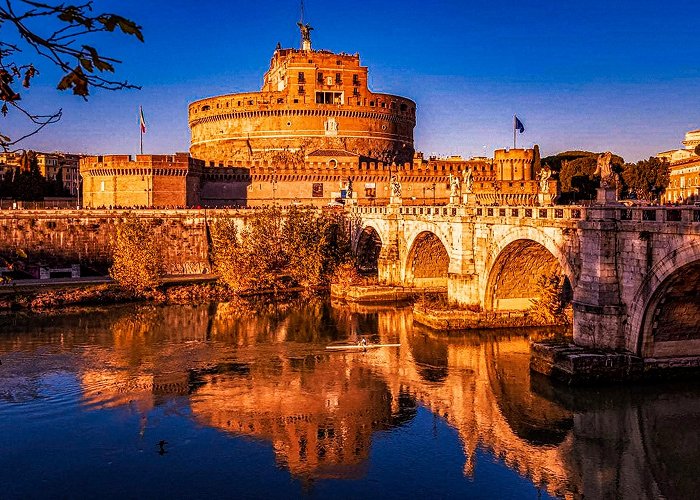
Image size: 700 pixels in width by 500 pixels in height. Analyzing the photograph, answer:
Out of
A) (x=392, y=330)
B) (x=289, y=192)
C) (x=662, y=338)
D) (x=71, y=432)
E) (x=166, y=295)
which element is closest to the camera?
(x=71, y=432)

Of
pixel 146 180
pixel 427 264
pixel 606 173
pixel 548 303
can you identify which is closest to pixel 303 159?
pixel 146 180

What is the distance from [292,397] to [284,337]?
825cm

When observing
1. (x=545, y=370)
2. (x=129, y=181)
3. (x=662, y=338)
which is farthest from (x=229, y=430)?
(x=129, y=181)

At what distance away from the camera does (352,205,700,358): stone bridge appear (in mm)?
17938

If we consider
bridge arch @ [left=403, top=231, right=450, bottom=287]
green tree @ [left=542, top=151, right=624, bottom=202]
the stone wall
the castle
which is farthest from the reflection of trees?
green tree @ [left=542, top=151, right=624, bottom=202]

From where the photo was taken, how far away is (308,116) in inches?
2653

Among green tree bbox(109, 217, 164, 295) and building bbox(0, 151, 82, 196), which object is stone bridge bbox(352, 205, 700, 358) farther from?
building bbox(0, 151, 82, 196)

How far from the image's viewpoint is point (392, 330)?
1158 inches

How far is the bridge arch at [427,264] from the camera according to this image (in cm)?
3762

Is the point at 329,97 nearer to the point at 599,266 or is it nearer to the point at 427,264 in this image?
the point at 427,264

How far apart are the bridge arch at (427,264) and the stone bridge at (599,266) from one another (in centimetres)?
685

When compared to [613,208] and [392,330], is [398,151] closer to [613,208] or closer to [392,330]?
[392,330]

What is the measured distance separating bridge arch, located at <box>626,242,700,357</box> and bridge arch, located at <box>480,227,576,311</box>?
734 centimetres

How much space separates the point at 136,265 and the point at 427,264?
1568cm
